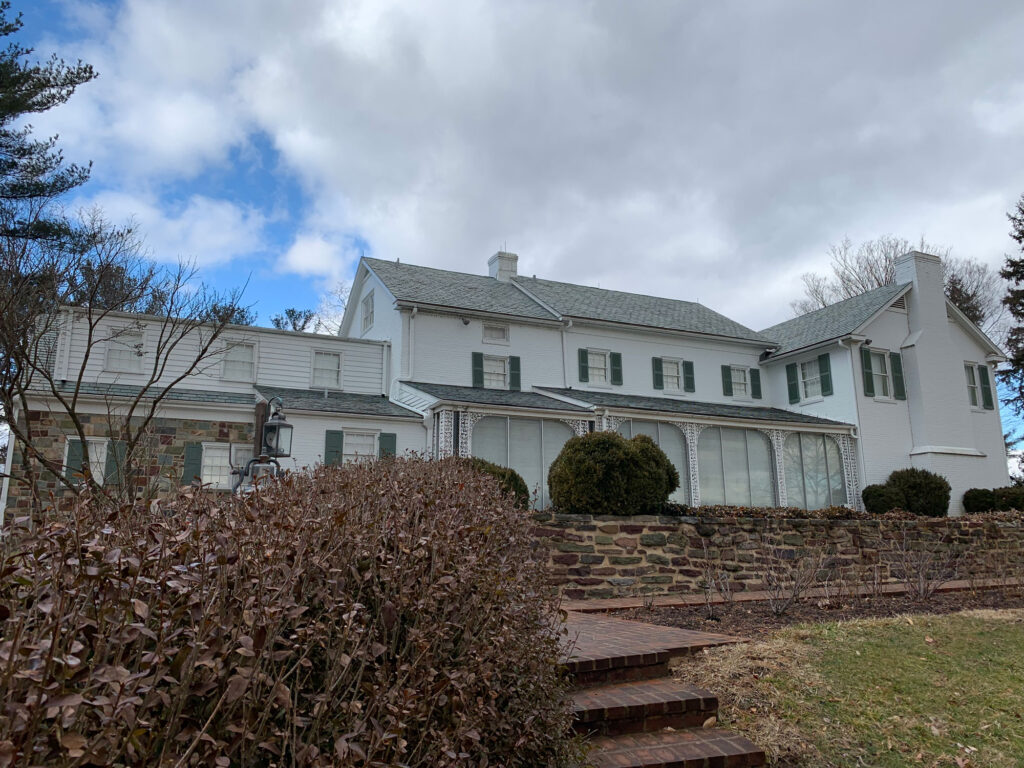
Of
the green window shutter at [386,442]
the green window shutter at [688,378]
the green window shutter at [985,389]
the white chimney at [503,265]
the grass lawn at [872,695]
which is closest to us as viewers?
the grass lawn at [872,695]

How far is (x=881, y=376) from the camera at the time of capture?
21.9 meters

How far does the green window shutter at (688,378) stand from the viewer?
2288 cm

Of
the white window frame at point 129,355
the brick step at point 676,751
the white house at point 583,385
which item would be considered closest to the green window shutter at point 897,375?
the white house at point 583,385

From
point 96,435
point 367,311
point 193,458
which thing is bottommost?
point 193,458

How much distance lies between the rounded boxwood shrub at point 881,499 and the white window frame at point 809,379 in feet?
11.1

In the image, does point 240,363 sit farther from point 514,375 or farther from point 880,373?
point 880,373

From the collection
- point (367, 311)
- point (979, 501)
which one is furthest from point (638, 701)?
point (979, 501)

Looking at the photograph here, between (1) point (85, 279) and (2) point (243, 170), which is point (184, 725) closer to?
(1) point (85, 279)

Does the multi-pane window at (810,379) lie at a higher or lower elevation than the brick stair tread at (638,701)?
higher

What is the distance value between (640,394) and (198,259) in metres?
13.7

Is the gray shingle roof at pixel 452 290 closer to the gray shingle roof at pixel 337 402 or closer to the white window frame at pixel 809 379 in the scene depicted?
the gray shingle roof at pixel 337 402

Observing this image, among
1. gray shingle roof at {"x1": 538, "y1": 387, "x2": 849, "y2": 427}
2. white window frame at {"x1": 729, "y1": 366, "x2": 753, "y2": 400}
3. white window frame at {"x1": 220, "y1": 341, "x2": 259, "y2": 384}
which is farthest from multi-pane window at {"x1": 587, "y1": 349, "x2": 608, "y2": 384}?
white window frame at {"x1": 220, "y1": 341, "x2": 259, "y2": 384}

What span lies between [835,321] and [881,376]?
2212 mm

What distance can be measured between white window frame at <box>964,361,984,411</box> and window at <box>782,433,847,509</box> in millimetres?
6413
